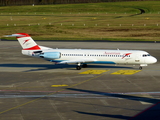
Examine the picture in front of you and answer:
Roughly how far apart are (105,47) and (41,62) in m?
22.7

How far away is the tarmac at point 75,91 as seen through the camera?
109ft

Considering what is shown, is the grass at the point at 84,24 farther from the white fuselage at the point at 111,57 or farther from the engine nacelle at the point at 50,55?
the engine nacelle at the point at 50,55

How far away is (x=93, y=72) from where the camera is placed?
53219mm

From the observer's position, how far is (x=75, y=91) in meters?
41.8

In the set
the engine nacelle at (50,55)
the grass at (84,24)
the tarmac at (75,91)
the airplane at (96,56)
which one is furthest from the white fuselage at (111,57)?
the grass at (84,24)

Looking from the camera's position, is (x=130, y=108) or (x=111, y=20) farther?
(x=111, y=20)

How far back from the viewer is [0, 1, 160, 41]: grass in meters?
105

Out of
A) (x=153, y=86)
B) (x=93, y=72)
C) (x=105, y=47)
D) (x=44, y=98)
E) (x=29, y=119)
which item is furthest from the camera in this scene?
(x=105, y=47)

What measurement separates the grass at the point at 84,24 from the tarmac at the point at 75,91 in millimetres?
42518

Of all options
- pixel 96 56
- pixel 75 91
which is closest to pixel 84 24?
pixel 96 56

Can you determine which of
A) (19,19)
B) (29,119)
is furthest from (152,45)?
(19,19)

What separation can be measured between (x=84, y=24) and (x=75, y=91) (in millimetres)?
89793

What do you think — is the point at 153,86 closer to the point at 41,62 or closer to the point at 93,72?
the point at 93,72

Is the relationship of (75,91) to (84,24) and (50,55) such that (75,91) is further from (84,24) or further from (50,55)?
(84,24)
